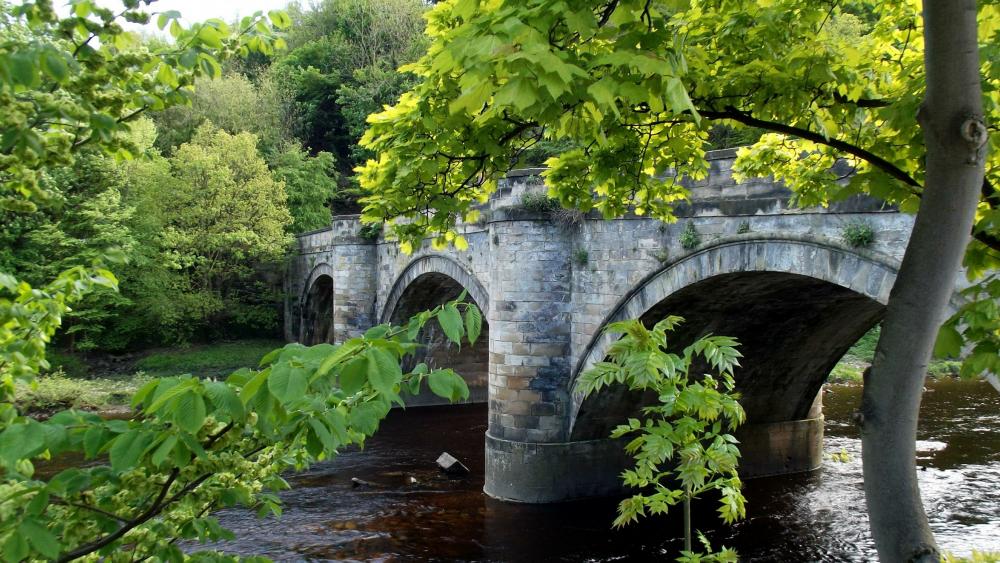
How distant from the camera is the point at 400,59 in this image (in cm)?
3822

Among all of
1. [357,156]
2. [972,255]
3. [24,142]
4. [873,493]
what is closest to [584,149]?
[972,255]

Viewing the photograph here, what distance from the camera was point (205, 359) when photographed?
93.1 feet

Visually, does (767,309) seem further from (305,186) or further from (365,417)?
(305,186)

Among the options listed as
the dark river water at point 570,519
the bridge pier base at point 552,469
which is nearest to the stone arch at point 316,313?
the dark river water at point 570,519

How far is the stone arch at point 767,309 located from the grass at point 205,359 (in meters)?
17.4

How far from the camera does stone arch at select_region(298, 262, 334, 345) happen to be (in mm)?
29797

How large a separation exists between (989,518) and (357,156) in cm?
3003

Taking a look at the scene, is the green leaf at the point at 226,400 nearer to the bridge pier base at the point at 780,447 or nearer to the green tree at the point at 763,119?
the green tree at the point at 763,119

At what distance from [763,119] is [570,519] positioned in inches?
330

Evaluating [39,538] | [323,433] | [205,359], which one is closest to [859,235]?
[323,433]

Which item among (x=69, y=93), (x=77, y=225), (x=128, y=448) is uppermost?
(x=77, y=225)

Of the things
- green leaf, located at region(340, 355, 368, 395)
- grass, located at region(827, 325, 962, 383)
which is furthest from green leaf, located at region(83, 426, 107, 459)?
grass, located at region(827, 325, 962, 383)

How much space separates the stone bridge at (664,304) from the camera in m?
9.91

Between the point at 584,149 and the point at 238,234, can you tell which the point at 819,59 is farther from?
the point at 238,234
